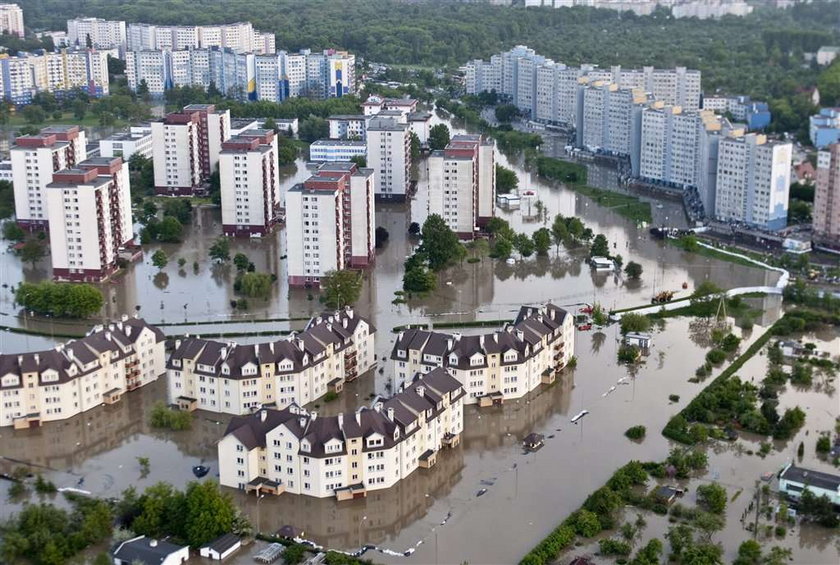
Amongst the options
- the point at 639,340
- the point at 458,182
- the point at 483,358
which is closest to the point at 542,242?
the point at 458,182

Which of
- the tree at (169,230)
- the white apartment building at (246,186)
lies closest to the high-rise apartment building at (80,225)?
the tree at (169,230)

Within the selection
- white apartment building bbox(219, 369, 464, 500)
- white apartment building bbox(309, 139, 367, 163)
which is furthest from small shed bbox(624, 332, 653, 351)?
white apartment building bbox(309, 139, 367, 163)

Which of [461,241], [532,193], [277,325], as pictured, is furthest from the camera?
[532,193]

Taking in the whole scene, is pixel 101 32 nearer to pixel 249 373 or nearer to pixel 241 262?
pixel 241 262

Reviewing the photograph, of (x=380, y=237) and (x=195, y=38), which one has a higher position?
(x=195, y=38)

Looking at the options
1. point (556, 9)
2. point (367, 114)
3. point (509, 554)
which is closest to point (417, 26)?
point (556, 9)

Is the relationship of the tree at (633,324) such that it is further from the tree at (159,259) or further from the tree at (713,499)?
the tree at (159,259)

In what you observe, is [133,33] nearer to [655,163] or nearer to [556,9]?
[556,9]
